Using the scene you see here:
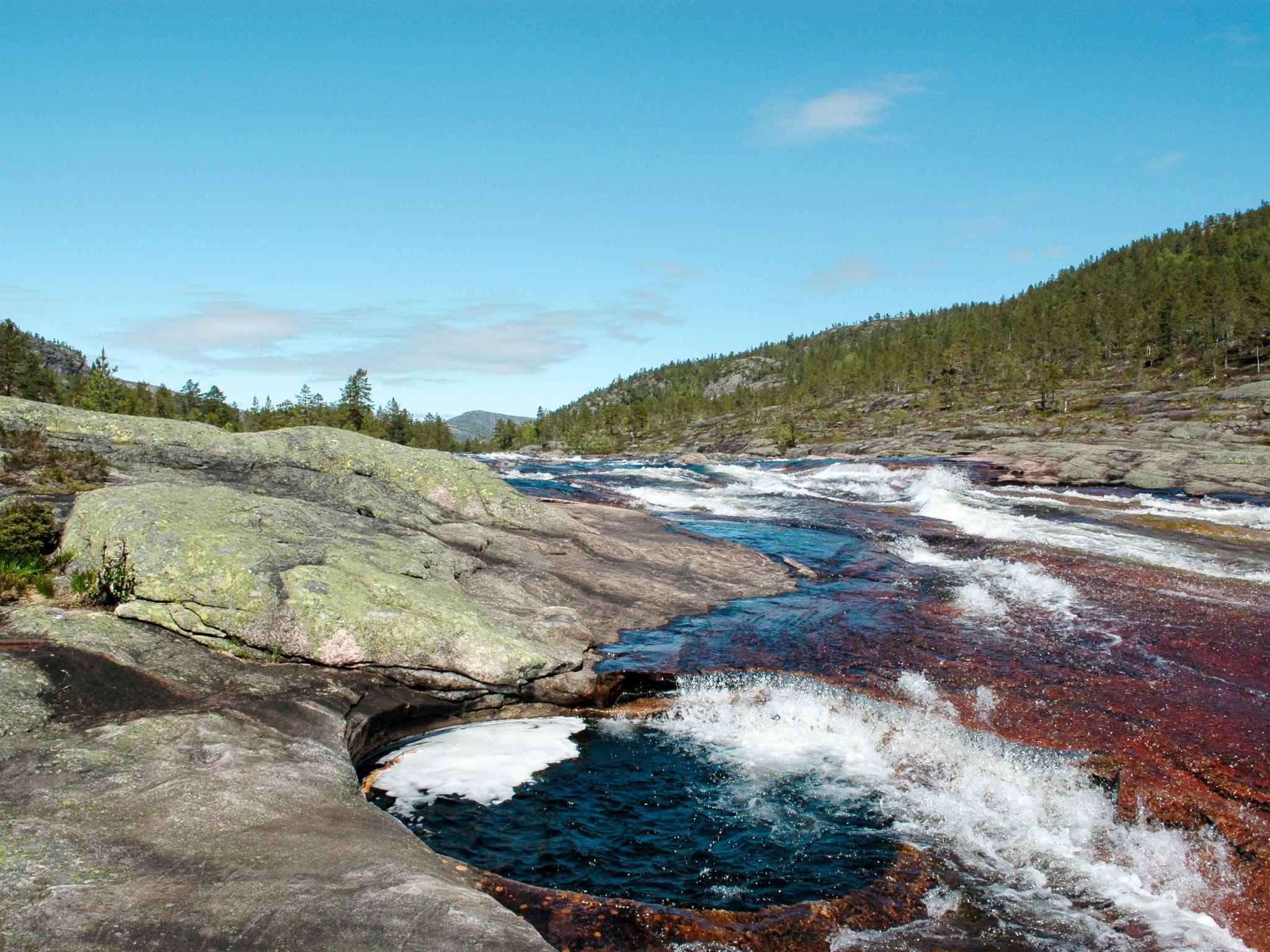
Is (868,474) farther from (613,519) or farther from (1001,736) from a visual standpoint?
(1001,736)

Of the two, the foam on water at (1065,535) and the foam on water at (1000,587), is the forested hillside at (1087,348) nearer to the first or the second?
the foam on water at (1065,535)

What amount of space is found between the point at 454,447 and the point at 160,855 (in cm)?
18194

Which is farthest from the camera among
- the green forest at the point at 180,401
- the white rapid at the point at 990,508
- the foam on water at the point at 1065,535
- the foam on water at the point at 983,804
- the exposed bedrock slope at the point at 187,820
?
the green forest at the point at 180,401

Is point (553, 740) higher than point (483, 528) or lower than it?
lower

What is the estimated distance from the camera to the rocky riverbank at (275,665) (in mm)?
5227

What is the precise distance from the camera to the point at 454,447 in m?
181

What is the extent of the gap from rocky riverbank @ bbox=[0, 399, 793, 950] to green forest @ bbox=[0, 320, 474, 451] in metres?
57.9

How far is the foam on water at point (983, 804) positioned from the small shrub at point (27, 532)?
39.6 ft

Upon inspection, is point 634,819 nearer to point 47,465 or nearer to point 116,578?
point 116,578

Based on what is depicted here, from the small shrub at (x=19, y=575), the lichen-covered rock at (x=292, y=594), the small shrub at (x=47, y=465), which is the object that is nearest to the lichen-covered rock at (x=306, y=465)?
the small shrub at (x=47, y=465)

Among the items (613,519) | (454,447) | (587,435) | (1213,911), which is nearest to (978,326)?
(587,435)

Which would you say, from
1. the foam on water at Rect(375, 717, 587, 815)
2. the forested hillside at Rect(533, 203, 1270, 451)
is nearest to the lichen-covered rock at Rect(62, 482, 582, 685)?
the foam on water at Rect(375, 717, 587, 815)

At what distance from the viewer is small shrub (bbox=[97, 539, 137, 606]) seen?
10859 mm

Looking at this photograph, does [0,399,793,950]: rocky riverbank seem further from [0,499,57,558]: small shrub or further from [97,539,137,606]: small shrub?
[0,499,57,558]: small shrub
